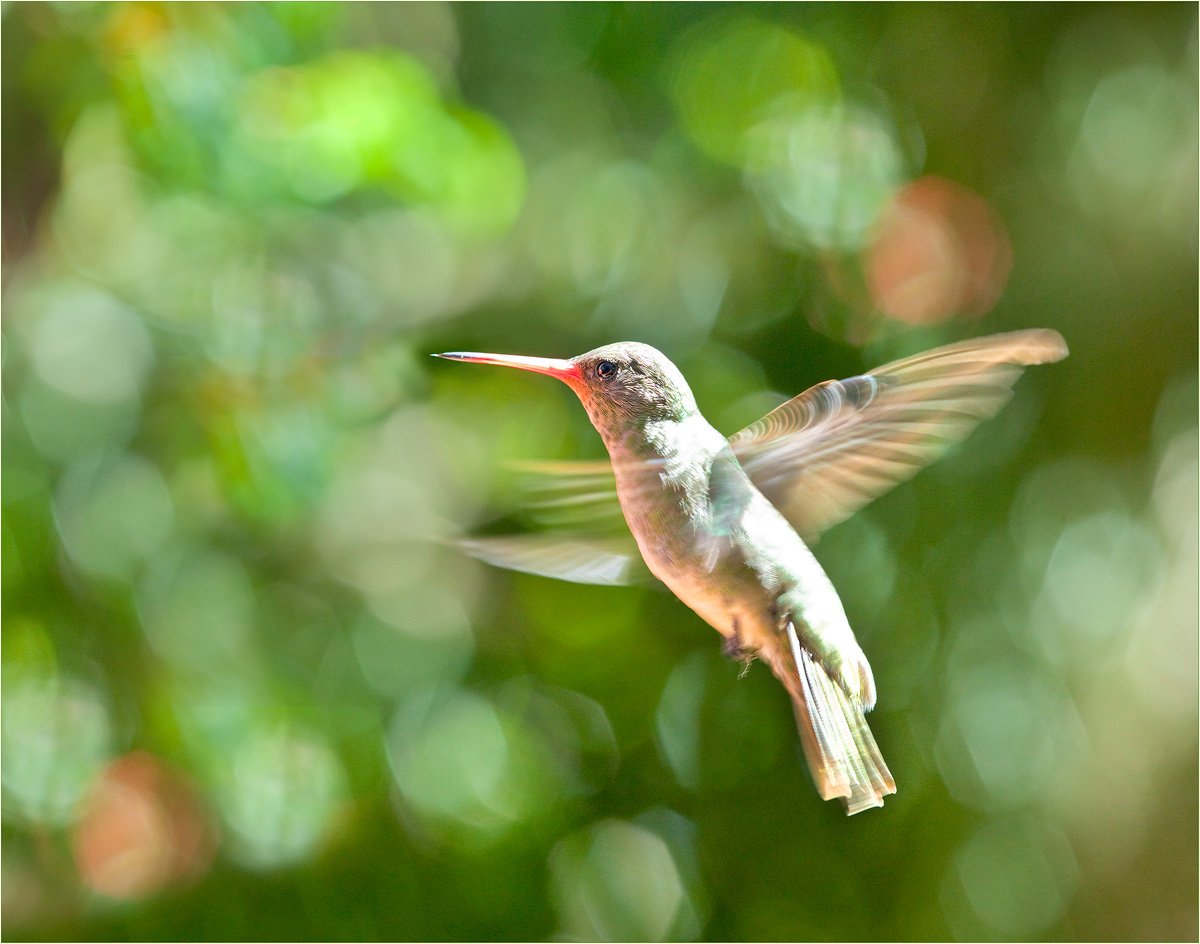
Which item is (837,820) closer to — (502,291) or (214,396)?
(502,291)

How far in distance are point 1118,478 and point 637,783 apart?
89 cm

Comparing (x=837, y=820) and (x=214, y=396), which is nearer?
(x=214, y=396)

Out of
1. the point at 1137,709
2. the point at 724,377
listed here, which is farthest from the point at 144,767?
→ the point at 1137,709

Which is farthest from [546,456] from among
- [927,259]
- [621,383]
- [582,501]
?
[621,383]

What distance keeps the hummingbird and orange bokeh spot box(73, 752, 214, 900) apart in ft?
3.30

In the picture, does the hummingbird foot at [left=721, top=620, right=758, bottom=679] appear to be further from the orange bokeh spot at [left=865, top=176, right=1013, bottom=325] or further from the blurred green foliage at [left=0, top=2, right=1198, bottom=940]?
the orange bokeh spot at [left=865, top=176, right=1013, bottom=325]

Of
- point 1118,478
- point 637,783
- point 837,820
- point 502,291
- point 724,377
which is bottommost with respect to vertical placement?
point 837,820

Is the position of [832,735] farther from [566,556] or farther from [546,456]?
[546,456]

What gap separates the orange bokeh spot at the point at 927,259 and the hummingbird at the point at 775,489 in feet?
3.37

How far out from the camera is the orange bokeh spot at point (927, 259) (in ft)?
5.03

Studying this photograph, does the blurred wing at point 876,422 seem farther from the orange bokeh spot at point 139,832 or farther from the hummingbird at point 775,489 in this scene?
the orange bokeh spot at point 139,832

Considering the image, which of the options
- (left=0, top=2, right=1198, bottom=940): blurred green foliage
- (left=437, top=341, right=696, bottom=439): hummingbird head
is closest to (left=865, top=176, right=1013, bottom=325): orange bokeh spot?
(left=0, top=2, right=1198, bottom=940): blurred green foliage

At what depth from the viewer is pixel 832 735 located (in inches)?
19.0

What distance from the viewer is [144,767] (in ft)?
4.45
